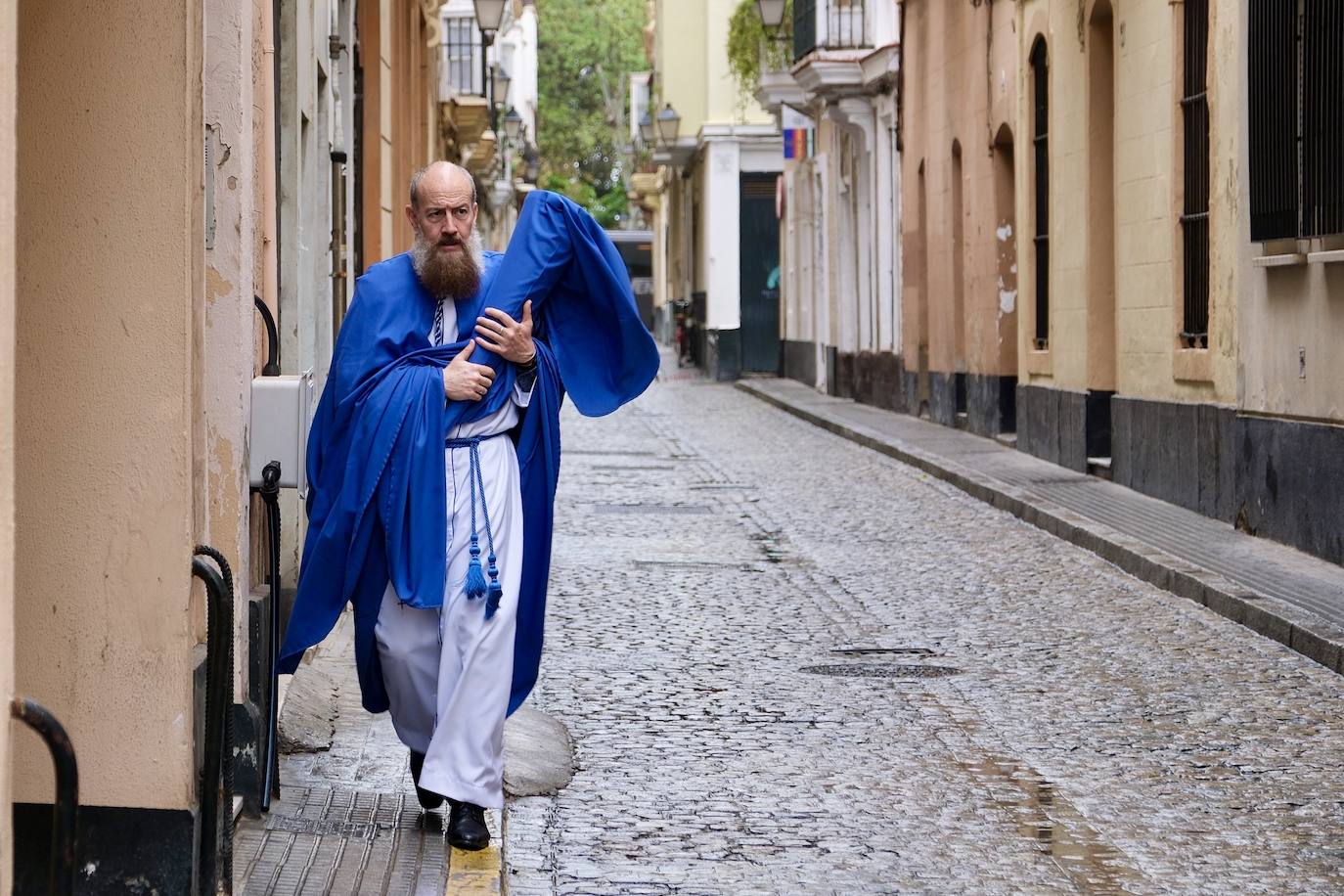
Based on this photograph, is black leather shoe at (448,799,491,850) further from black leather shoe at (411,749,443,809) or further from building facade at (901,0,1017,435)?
building facade at (901,0,1017,435)

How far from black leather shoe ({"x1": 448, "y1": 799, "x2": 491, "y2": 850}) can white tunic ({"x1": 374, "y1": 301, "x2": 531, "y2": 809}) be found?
6 cm

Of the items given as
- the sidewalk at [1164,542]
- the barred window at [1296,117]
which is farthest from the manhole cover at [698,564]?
the barred window at [1296,117]

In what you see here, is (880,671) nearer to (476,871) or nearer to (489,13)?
(476,871)

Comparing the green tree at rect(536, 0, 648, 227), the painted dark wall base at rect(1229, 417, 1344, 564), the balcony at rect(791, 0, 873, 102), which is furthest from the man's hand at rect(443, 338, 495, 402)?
the green tree at rect(536, 0, 648, 227)

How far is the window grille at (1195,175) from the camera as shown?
15.0 metres

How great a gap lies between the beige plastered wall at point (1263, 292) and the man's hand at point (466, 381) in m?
7.27

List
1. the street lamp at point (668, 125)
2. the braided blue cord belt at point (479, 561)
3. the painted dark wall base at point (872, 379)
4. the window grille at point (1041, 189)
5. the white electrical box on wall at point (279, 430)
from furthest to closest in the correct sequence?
1. the street lamp at point (668, 125)
2. the painted dark wall base at point (872, 379)
3. the window grille at point (1041, 189)
4. the white electrical box on wall at point (279, 430)
5. the braided blue cord belt at point (479, 561)

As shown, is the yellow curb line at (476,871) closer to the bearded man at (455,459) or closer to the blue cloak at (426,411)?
the bearded man at (455,459)

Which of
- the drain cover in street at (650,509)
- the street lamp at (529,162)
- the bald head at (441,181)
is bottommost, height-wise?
the drain cover in street at (650,509)

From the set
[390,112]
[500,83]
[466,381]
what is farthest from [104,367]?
[500,83]

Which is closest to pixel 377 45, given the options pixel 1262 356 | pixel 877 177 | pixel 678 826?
pixel 1262 356

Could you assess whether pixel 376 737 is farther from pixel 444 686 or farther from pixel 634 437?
pixel 634 437

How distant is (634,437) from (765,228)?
66.9ft

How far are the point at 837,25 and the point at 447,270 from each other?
26335 mm
